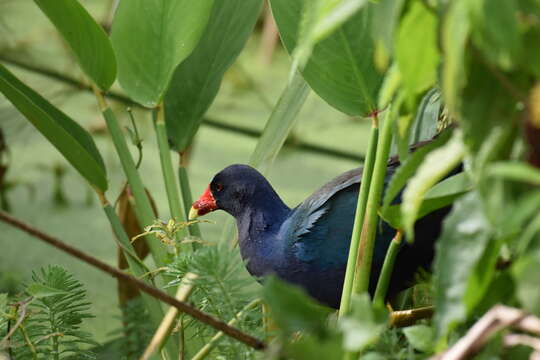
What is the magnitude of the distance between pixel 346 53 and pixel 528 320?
487 millimetres

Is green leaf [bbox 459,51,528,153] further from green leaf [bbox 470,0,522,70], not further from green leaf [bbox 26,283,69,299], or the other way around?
green leaf [bbox 26,283,69,299]

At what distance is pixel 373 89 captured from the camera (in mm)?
968

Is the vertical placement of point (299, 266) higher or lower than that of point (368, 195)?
lower

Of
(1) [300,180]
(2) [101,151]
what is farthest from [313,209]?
(2) [101,151]

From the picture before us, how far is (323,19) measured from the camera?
514 millimetres

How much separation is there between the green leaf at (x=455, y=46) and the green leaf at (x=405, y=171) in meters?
0.12

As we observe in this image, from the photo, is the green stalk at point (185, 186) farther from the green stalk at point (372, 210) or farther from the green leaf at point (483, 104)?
the green leaf at point (483, 104)

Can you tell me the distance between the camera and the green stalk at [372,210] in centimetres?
82

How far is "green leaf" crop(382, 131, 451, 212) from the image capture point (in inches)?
23.7

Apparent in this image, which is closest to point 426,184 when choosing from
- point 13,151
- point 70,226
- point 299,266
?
point 299,266

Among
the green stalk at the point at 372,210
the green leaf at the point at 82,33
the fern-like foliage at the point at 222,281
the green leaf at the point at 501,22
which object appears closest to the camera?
the green leaf at the point at 501,22

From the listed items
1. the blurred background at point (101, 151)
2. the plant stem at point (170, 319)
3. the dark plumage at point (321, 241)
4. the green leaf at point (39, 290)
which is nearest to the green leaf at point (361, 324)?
the plant stem at point (170, 319)

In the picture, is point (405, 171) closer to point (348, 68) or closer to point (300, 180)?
point (348, 68)

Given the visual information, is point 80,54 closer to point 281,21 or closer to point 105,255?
point 281,21
